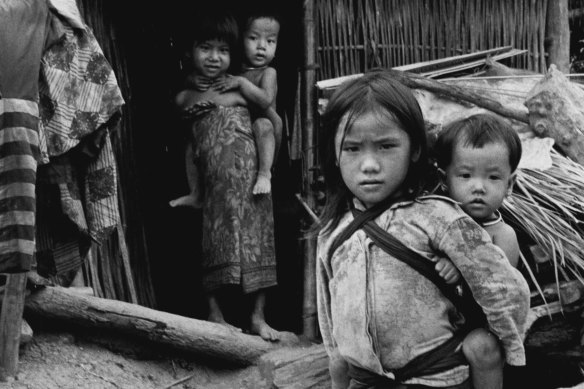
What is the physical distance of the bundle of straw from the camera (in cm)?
453

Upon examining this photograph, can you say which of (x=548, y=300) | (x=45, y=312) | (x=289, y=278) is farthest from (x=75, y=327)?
(x=548, y=300)

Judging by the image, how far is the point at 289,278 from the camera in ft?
21.7

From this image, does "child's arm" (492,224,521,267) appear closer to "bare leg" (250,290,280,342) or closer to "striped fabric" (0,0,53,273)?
"striped fabric" (0,0,53,273)

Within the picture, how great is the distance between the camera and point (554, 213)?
466cm

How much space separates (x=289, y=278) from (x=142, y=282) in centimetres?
100

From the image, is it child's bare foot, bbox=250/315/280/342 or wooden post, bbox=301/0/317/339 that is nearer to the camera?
child's bare foot, bbox=250/315/280/342

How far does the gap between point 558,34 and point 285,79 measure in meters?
2.03

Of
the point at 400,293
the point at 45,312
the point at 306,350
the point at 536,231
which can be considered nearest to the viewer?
the point at 400,293

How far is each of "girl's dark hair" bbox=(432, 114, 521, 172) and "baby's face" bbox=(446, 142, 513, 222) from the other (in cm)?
2

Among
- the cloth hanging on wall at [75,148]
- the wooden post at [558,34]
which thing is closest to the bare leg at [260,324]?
the cloth hanging on wall at [75,148]

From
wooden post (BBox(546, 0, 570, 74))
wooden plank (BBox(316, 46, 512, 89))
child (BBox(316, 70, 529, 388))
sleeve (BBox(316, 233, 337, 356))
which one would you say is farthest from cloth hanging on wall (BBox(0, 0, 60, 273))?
wooden post (BBox(546, 0, 570, 74))

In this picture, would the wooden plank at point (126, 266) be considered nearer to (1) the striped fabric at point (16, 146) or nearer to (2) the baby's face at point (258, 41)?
(2) the baby's face at point (258, 41)

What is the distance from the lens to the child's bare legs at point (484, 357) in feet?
10.1

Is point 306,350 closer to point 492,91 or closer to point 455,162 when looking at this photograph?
point 492,91
